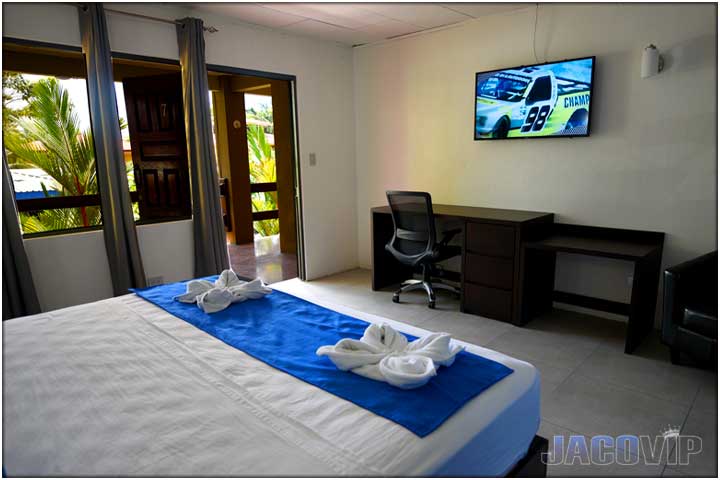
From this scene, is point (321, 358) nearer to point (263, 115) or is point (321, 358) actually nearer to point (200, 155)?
point (200, 155)

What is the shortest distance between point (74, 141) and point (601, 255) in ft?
14.0

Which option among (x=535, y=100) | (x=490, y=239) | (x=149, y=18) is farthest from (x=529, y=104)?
(x=149, y=18)

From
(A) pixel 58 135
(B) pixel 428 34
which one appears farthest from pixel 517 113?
(A) pixel 58 135

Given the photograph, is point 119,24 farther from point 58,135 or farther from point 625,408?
point 625,408

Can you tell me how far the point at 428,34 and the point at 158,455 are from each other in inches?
165

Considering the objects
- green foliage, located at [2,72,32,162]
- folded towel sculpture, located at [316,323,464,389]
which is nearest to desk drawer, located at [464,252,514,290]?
folded towel sculpture, located at [316,323,464,389]

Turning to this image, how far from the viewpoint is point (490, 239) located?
11.4ft

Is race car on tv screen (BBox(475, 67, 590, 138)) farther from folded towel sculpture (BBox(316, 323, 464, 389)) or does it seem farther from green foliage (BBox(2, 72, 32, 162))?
green foliage (BBox(2, 72, 32, 162))

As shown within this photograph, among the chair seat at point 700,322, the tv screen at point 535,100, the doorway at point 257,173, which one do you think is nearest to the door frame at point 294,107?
the doorway at point 257,173

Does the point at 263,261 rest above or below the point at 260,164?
below

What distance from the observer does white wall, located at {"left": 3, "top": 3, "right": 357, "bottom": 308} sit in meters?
3.09

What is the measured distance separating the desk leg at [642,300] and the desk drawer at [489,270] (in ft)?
2.71

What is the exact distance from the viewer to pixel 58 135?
3723mm
